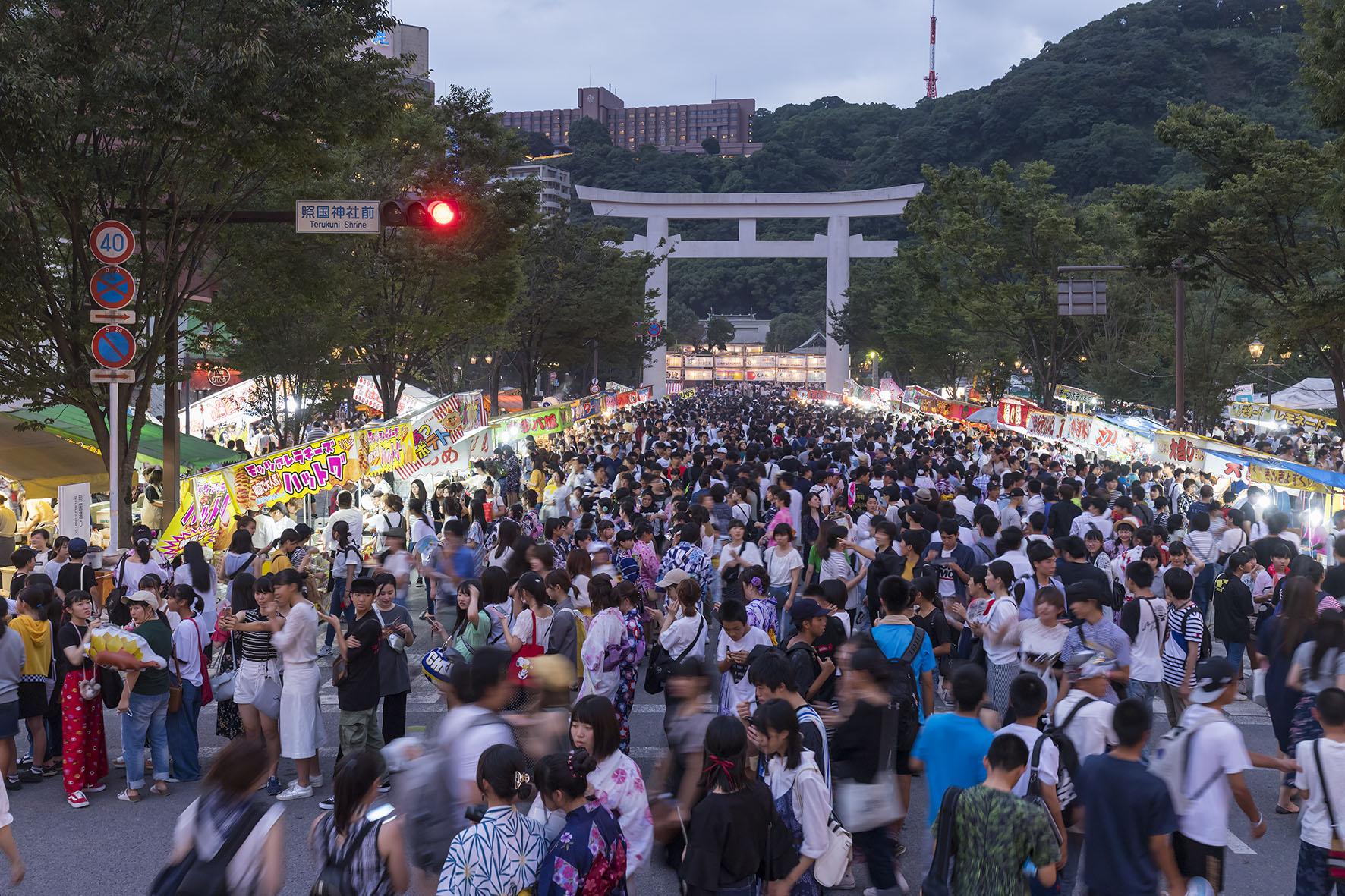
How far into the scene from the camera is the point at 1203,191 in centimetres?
1795

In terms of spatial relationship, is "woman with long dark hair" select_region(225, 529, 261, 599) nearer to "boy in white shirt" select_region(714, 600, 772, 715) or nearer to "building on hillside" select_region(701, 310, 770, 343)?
"boy in white shirt" select_region(714, 600, 772, 715)

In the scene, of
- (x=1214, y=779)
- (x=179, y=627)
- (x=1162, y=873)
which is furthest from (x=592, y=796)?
(x=179, y=627)

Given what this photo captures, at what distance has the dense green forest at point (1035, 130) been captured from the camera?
7288cm

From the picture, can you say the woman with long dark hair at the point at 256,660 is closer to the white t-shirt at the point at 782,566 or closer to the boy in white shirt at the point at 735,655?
the boy in white shirt at the point at 735,655

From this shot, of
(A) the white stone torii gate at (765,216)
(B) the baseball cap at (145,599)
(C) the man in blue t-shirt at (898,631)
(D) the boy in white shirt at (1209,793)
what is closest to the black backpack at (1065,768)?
(D) the boy in white shirt at (1209,793)

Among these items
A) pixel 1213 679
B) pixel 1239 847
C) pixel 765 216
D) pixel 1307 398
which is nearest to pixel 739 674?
pixel 1213 679

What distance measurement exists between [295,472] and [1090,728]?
9271mm

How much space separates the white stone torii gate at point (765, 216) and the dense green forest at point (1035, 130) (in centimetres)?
1166

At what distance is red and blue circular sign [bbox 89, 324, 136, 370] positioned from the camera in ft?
33.3

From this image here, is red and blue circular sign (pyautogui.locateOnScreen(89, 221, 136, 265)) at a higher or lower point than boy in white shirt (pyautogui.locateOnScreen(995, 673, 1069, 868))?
higher

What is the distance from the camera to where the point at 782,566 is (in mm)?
8914

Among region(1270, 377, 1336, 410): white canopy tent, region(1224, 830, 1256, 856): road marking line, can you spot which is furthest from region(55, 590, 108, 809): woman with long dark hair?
region(1270, 377, 1336, 410): white canopy tent

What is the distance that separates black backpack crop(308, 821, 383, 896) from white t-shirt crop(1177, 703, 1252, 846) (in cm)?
307

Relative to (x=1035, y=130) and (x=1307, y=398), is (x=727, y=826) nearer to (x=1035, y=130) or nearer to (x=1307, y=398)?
(x=1307, y=398)
